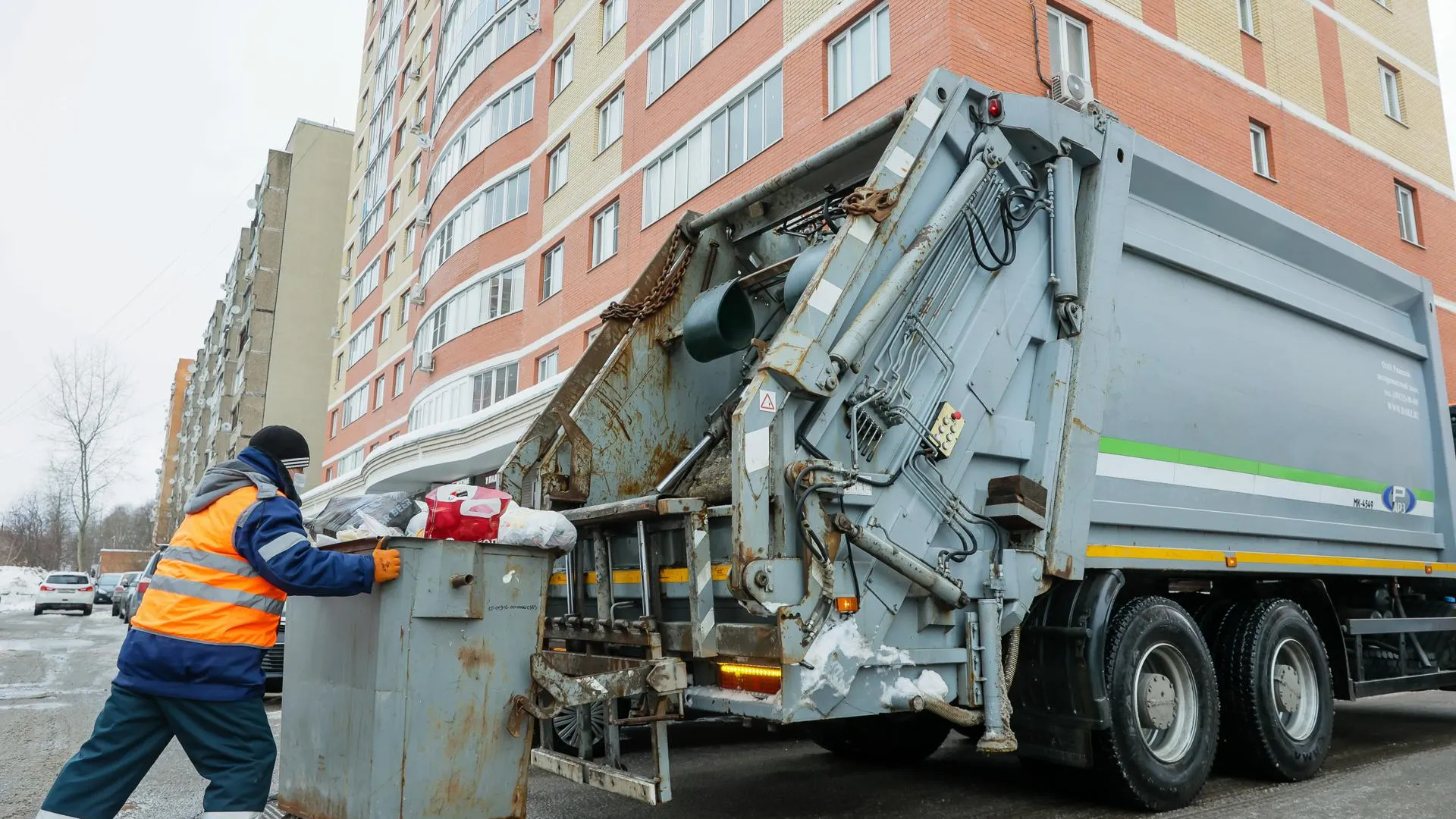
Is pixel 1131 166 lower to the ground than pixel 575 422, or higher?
higher

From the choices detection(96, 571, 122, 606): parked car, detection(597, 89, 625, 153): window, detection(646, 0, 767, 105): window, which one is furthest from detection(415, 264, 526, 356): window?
detection(96, 571, 122, 606): parked car

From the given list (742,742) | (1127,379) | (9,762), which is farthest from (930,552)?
(9,762)

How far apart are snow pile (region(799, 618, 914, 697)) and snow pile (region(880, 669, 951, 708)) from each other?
4.4 inches

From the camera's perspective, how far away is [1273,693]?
196 inches

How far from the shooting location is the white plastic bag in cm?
341

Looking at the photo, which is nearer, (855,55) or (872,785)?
(872,785)

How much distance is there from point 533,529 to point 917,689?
149 centimetres

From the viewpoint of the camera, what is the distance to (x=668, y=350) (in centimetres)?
506

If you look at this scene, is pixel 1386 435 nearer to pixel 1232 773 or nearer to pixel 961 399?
pixel 1232 773

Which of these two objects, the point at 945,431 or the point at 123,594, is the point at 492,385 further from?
the point at 945,431

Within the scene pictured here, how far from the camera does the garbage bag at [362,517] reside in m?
3.55

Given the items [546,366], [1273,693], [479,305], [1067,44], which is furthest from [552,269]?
[1273,693]

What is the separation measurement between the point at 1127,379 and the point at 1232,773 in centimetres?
223

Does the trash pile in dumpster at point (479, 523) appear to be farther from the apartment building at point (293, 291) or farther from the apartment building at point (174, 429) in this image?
the apartment building at point (174, 429)
